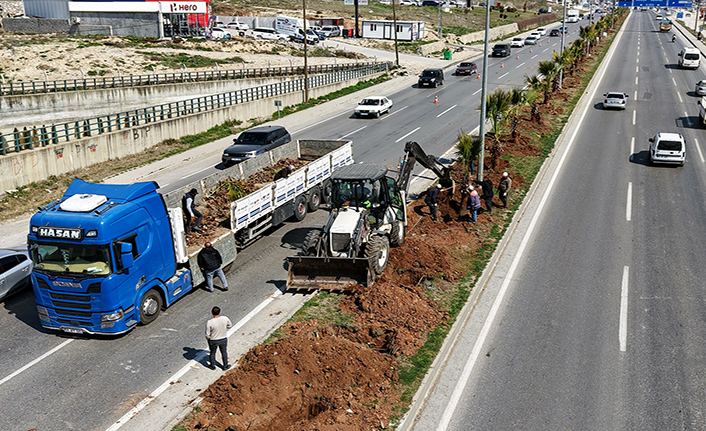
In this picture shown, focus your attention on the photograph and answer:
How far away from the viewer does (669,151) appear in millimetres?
29422

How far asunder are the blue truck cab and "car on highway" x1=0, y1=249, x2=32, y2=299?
9.24ft

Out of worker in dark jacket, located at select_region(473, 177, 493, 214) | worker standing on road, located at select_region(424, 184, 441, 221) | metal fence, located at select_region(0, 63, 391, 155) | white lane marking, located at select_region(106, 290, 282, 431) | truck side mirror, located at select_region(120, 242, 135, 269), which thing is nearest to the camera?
white lane marking, located at select_region(106, 290, 282, 431)

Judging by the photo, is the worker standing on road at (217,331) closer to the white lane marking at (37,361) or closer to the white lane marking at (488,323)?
the white lane marking at (37,361)

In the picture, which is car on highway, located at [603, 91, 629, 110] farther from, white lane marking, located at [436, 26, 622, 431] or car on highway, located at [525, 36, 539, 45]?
car on highway, located at [525, 36, 539, 45]

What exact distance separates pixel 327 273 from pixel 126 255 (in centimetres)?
544

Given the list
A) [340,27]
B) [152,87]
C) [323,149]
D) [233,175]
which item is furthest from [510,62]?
[233,175]

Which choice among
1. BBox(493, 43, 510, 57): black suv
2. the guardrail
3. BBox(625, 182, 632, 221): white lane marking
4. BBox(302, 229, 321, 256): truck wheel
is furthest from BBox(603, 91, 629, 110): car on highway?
BBox(493, 43, 510, 57): black suv

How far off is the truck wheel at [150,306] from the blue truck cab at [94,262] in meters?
0.03

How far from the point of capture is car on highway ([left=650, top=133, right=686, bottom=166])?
29.3m

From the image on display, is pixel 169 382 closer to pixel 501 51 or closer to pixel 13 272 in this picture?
pixel 13 272

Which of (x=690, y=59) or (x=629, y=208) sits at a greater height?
(x=690, y=59)

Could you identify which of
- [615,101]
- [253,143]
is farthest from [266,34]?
[253,143]

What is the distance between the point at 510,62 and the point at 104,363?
6919cm

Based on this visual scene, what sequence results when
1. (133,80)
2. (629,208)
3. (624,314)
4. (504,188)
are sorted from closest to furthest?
(624,314)
(504,188)
(629,208)
(133,80)
